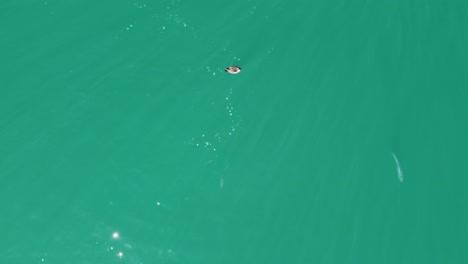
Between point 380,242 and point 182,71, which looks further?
point 182,71

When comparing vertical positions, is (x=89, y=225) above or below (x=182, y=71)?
below

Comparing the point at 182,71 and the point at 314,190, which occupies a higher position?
the point at 182,71

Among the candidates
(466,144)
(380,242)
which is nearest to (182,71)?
(380,242)

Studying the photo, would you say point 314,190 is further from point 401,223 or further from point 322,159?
point 401,223

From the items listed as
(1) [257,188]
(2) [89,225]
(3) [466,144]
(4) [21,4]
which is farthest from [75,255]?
(3) [466,144]

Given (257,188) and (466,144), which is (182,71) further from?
(466,144)

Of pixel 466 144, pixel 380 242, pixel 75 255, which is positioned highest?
pixel 466 144
